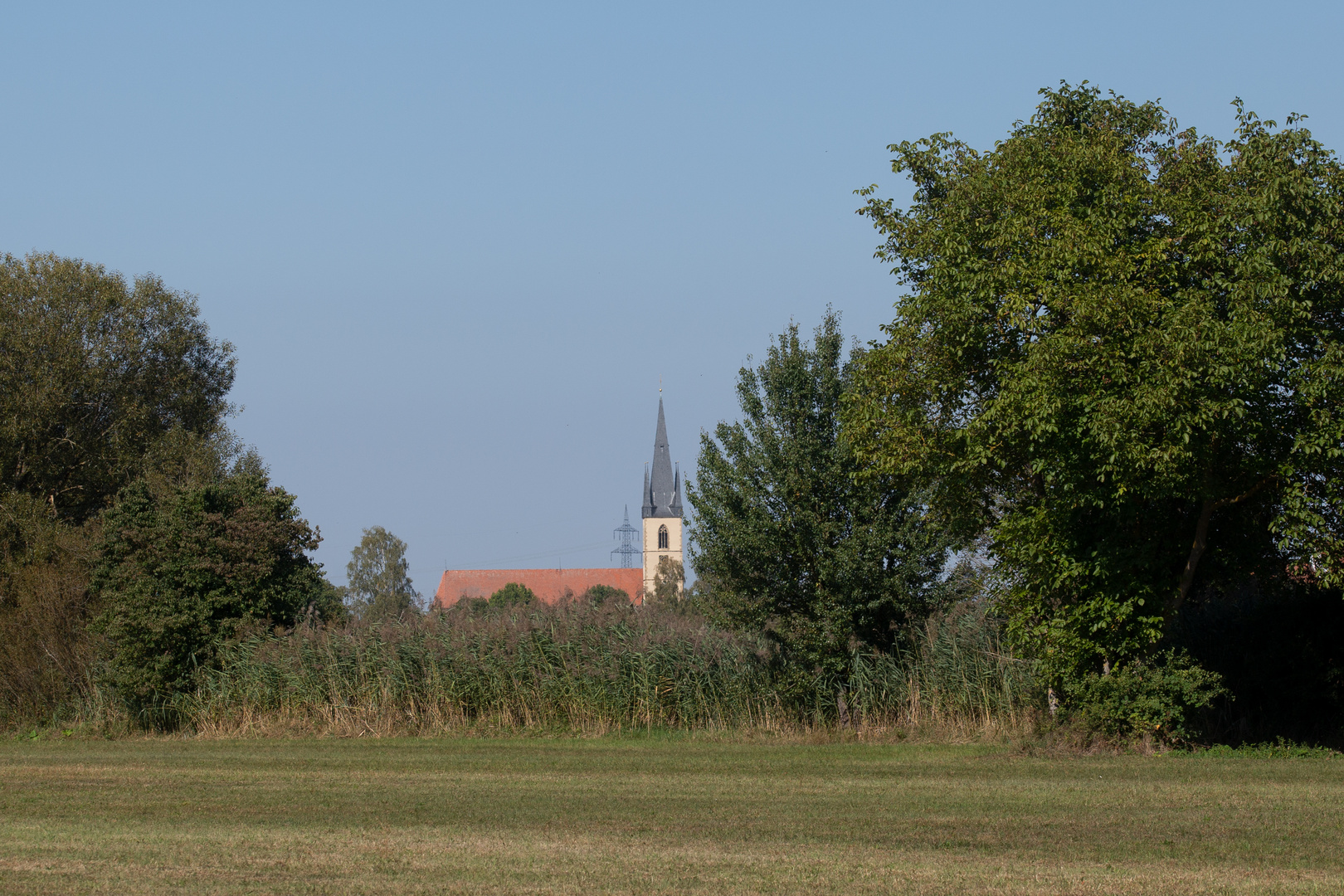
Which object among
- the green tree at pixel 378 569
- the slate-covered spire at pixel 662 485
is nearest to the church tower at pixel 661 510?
the slate-covered spire at pixel 662 485

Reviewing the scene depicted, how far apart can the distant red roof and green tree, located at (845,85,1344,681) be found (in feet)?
365

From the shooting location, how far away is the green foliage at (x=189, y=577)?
23.2 metres

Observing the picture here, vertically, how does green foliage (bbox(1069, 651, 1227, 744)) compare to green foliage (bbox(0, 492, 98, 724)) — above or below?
below

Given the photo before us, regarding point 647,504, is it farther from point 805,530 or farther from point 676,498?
point 805,530

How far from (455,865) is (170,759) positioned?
11.0m

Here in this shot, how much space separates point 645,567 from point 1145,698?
141424 millimetres

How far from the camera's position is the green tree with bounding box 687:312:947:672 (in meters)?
19.4

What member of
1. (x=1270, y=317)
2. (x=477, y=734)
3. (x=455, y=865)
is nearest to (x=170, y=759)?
(x=477, y=734)

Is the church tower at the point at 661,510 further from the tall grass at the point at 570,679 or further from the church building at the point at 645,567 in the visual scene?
the tall grass at the point at 570,679

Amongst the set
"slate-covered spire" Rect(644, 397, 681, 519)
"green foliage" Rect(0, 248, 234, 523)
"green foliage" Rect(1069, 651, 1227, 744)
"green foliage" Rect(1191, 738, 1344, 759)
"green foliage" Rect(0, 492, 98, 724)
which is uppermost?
"slate-covered spire" Rect(644, 397, 681, 519)

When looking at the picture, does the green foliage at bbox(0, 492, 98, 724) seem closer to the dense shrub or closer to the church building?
the dense shrub

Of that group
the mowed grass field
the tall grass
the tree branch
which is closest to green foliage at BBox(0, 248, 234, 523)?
the tall grass

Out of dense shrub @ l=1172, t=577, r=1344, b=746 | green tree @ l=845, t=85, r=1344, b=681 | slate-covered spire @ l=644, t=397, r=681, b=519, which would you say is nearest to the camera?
green tree @ l=845, t=85, r=1344, b=681

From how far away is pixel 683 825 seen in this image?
9.41m
